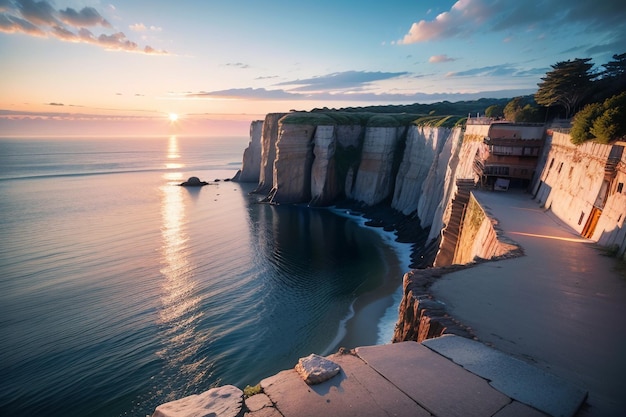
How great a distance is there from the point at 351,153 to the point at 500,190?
36.7 meters

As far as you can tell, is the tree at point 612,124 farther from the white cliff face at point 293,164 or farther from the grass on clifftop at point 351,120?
the white cliff face at point 293,164

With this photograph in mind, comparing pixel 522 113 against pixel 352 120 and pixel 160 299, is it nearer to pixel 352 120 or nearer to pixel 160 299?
pixel 352 120

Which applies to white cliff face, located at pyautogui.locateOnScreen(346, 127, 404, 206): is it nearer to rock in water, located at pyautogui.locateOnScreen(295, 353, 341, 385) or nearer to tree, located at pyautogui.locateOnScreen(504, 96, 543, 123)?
tree, located at pyautogui.locateOnScreen(504, 96, 543, 123)

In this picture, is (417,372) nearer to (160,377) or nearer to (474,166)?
(160,377)

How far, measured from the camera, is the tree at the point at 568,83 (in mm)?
31094

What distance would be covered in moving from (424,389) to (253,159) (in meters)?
86.4

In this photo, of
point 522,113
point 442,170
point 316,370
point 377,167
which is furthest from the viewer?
point 377,167

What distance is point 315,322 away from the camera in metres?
22.9

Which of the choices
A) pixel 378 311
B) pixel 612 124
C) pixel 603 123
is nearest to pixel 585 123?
pixel 603 123

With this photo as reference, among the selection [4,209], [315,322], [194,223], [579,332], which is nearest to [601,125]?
[579,332]

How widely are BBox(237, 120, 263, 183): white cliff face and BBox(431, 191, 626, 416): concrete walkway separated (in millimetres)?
78019

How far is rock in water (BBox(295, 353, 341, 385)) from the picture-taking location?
5.81 m

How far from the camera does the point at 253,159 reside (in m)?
88.6

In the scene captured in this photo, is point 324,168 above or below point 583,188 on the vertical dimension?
below
